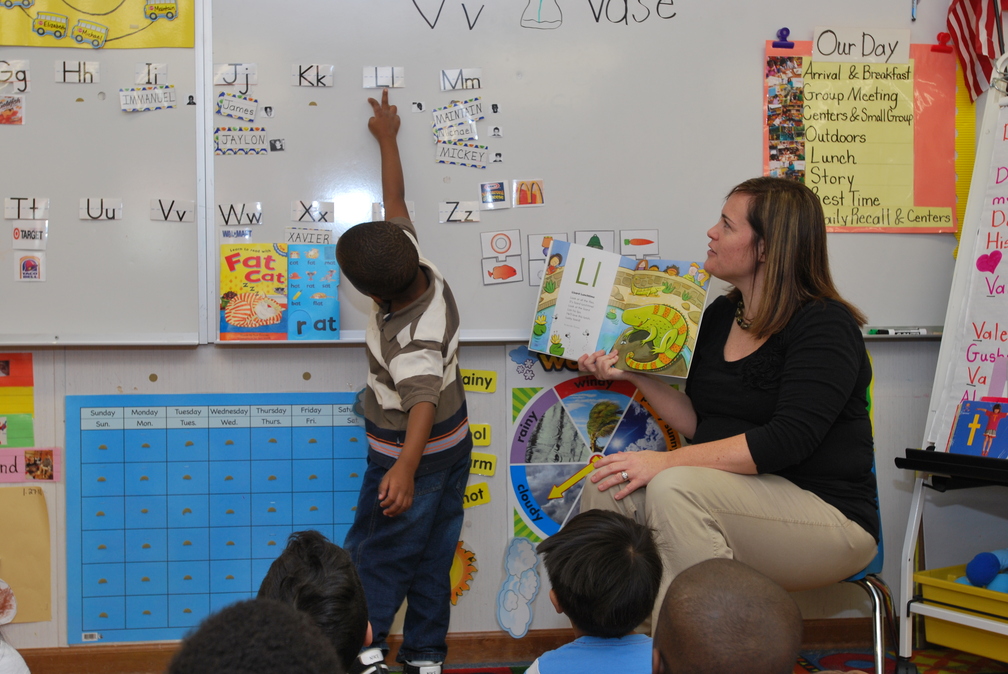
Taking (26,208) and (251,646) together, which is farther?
(26,208)

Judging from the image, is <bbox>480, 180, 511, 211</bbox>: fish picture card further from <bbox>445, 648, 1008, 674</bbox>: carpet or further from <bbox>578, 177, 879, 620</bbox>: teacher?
<bbox>445, 648, 1008, 674</bbox>: carpet

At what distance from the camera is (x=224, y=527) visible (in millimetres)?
2020

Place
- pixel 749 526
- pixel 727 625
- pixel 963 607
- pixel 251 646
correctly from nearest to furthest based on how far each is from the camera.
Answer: pixel 251 646 < pixel 727 625 < pixel 749 526 < pixel 963 607

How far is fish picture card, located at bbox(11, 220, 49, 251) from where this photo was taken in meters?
1.95

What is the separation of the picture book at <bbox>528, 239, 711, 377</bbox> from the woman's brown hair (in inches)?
10.1

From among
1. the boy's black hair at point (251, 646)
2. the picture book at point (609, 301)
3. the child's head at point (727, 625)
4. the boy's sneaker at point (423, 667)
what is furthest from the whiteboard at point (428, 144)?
the boy's black hair at point (251, 646)

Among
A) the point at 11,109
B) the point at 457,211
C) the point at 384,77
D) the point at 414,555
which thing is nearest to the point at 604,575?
the point at 414,555

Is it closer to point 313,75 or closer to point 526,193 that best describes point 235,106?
point 313,75

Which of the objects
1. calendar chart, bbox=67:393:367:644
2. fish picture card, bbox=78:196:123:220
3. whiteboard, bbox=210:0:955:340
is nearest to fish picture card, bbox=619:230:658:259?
whiteboard, bbox=210:0:955:340

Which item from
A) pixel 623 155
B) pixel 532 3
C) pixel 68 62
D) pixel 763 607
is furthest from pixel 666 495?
pixel 68 62

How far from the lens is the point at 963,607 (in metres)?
1.84

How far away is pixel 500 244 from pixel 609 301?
0.35 metres

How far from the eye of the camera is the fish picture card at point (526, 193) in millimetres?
2047

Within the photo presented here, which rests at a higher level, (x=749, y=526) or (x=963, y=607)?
(x=749, y=526)
